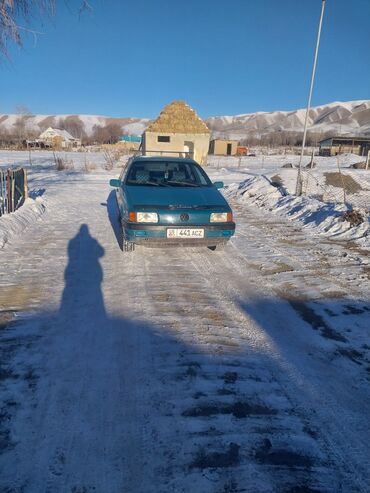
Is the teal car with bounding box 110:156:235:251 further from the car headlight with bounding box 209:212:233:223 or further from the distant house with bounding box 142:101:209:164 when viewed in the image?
the distant house with bounding box 142:101:209:164

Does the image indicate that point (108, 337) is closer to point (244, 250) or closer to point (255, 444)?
point (255, 444)

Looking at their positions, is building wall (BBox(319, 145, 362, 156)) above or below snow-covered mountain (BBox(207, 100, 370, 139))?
below

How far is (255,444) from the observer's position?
1.93 m

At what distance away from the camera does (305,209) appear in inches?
350

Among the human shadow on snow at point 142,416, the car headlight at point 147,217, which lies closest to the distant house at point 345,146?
the car headlight at point 147,217

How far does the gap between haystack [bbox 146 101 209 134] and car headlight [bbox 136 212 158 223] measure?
21.4 m

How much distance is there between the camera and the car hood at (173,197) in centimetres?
507

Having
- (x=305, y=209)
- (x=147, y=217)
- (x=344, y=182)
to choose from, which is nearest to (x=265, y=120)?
(x=344, y=182)

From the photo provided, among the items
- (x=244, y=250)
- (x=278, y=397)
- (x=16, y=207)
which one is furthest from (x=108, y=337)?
(x=16, y=207)

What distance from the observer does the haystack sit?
24812 mm

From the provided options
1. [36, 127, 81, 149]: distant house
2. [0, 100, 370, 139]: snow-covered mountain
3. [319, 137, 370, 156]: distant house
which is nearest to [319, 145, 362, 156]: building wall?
[319, 137, 370, 156]: distant house

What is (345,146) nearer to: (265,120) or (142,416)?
(142,416)

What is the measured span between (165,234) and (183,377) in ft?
8.86

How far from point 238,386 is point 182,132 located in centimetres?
2440
